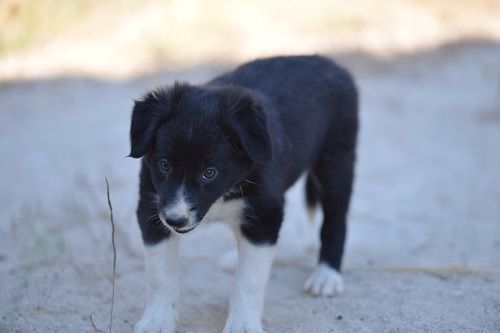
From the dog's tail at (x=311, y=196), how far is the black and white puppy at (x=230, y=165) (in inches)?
24.2

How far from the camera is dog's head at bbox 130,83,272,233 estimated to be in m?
3.70

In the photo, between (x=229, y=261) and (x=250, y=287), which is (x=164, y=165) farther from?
(x=229, y=261)

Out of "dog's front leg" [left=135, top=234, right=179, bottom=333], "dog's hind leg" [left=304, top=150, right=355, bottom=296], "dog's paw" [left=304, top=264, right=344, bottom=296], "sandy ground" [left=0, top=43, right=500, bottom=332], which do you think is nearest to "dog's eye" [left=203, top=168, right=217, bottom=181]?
"dog's front leg" [left=135, top=234, right=179, bottom=333]

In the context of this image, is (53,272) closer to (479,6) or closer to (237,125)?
(237,125)

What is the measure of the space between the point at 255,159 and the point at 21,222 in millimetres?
3401

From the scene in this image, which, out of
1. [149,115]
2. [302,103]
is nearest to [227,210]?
[149,115]

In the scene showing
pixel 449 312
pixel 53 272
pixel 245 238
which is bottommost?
pixel 53 272

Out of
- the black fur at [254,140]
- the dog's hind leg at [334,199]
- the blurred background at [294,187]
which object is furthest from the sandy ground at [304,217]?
the black fur at [254,140]

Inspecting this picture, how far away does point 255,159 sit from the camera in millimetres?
3799

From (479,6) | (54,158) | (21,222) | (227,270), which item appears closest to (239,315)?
(227,270)

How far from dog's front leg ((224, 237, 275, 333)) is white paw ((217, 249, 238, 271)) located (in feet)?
4.68

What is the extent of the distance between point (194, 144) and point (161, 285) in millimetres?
1020

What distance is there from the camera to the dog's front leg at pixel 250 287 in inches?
162

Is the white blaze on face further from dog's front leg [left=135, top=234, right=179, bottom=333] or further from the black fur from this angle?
dog's front leg [left=135, top=234, right=179, bottom=333]
